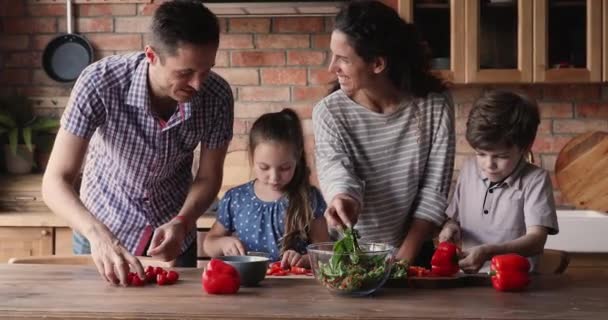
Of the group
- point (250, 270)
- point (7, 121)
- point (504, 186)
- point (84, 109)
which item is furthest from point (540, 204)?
point (7, 121)

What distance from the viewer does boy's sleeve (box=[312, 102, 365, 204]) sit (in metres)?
2.12

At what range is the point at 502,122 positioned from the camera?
2324mm

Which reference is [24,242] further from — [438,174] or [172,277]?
[438,174]

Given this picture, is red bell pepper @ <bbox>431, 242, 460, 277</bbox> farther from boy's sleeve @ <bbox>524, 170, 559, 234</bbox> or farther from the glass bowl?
boy's sleeve @ <bbox>524, 170, 559, 234</bbox>

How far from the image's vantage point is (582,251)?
3330mm

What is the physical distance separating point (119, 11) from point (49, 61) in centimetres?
40

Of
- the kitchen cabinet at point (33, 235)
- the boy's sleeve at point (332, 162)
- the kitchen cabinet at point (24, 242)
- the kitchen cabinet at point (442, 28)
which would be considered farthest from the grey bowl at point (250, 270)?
the kitchen cabinet at point (442, 28)

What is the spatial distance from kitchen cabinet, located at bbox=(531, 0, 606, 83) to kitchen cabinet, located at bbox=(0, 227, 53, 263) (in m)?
2.11

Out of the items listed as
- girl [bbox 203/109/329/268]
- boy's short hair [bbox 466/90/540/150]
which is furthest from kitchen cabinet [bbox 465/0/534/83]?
boy's short hair [bbox 466/90/540/150]

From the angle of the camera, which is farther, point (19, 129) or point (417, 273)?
point (19, 129)

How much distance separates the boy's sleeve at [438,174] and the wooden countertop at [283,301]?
334 millimetres

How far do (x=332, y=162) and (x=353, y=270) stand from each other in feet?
1.68

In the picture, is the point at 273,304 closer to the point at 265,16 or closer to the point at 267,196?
the point at 267,196

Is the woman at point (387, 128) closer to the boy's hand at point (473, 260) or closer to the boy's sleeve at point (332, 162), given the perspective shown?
the boy's sleeve at point (332, 162)
